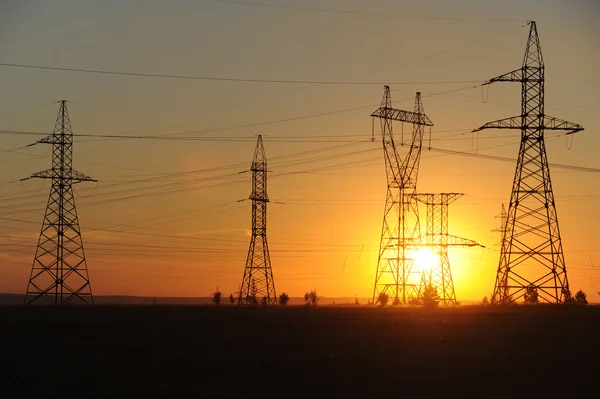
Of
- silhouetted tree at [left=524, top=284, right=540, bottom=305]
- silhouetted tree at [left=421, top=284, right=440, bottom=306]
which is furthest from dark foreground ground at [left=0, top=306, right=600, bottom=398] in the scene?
silhouetted tree at [left=421, top=284, right=440, bottom=306]

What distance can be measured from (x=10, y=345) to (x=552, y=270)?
170ft

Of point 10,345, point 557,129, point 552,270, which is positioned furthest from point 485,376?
point 557,129

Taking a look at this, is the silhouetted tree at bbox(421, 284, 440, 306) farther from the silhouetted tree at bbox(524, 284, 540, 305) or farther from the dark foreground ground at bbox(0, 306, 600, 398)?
the dark foreground ground at bbox(0, 306, 600, 398)

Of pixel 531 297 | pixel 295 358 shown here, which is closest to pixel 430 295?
pixel 531 297

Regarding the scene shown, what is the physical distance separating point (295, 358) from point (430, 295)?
8005 centimetres

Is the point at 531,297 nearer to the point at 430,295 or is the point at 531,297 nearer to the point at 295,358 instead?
the point at 430,295

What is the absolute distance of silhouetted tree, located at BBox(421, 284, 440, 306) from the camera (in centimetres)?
10553

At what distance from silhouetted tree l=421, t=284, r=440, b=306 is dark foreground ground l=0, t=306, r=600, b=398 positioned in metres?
45.3

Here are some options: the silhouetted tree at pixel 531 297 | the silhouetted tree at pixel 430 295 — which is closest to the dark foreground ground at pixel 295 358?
the silhouetted tree at pixel 531 297

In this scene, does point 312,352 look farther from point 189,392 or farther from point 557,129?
point 557,129

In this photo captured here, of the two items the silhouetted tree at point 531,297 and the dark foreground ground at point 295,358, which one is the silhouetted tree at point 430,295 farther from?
the dark foreground ground at point 295,358

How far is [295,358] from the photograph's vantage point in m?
38.3

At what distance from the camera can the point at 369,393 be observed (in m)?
30.0

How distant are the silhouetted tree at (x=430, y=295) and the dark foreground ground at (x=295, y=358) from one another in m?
45.3
